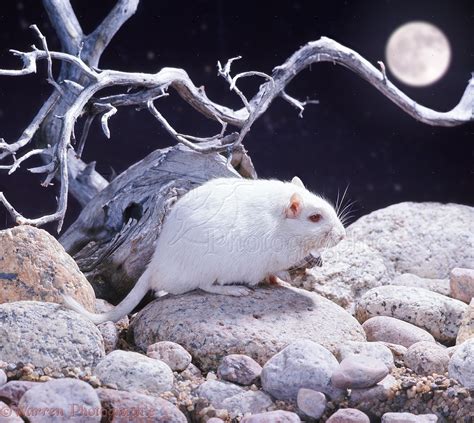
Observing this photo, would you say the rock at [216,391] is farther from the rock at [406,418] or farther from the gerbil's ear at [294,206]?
the gerbil's ear at [294,206]

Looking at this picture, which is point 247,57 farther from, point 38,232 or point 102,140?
point 38,232

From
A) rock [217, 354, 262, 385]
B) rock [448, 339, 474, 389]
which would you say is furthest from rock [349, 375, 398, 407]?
rock [217, 354, 262, 385]

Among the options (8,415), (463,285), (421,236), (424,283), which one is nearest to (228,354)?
(8,415)

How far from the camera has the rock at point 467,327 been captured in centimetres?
446

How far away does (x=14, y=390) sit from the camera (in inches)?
112

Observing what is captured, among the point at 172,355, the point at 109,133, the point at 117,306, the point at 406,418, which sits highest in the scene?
the point at 109,133

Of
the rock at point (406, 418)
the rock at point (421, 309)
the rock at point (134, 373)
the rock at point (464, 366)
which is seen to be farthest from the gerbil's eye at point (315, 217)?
the rock at point (406, 418)

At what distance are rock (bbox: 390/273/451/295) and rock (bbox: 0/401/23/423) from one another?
391 cm

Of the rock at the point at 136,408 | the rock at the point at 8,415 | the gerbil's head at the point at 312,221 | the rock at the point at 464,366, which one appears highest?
the gerbil's head at the point at 312,221

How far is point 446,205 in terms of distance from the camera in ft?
23.8

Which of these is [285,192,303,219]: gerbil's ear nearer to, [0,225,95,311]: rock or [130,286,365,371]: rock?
[130,286,365,371]: rock

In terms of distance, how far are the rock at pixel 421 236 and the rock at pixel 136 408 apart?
154 inches

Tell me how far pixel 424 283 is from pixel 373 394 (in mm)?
2891

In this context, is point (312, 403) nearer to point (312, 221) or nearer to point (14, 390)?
point (14, 390)
